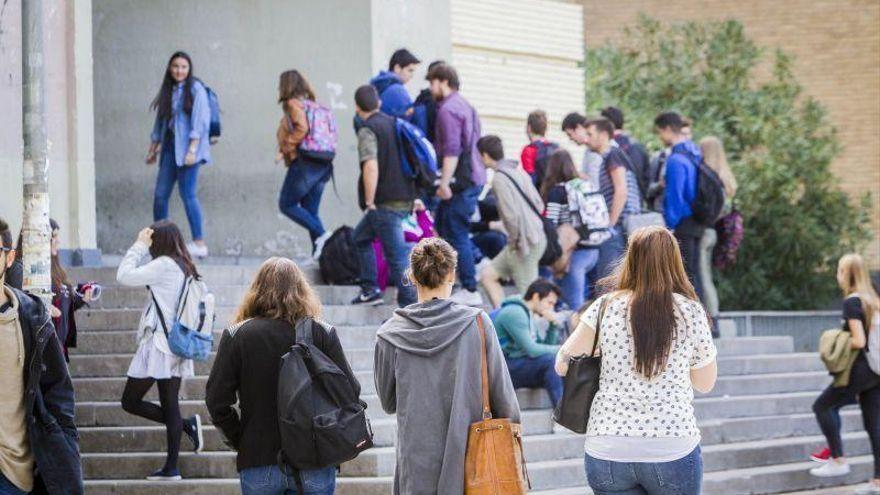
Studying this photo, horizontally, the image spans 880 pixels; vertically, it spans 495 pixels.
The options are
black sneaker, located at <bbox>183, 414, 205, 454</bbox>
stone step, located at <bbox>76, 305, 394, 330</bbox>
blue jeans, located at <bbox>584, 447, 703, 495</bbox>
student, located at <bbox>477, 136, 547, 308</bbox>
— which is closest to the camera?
blue jeans, located at <bbox>584, 447, 703, 495</bbox>

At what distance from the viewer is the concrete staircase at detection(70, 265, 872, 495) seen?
10969mm

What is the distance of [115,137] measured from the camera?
17531mm

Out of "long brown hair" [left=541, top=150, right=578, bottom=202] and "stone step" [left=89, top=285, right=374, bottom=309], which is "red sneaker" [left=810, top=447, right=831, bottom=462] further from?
"stone step" [left=89, top=285, right=374, bottom=309]

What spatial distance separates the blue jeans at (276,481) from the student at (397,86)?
23.3 feet

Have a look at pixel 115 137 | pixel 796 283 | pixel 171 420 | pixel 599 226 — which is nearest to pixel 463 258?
pixel 599 226

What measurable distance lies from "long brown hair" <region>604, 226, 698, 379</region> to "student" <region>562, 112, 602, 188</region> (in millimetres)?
7494

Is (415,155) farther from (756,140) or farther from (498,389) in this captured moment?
(756,140)

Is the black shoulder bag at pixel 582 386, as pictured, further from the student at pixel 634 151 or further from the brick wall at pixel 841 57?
the brick wall at pixel 841 57

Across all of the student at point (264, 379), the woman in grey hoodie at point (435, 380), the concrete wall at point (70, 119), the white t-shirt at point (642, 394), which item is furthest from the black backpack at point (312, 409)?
the concrete wall at point (70, 119)

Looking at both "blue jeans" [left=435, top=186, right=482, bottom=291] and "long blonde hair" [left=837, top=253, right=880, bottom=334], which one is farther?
"blue jeans" [left=435, top=186, right=482, bottom=291]

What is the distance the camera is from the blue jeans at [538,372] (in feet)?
39.9

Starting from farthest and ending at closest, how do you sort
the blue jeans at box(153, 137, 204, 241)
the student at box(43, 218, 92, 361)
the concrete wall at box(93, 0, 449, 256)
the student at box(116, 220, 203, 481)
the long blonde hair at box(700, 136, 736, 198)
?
1. the concrete wall at box(93, 0, 449, 256)
2. the long blonde hair at box(700, 136, 736, 198)
3. the blue jeans at box(153, 137, 204, 241)
4. the student at box(116, 220, 203, 481)
5. the student at box(43, 218, 92, 361)

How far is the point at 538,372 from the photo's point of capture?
12195 millimetres

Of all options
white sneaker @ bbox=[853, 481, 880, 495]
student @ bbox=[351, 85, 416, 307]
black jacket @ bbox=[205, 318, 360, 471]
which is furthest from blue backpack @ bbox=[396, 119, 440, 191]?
black jacket @ bbox=[205, 318, 360, 471]
